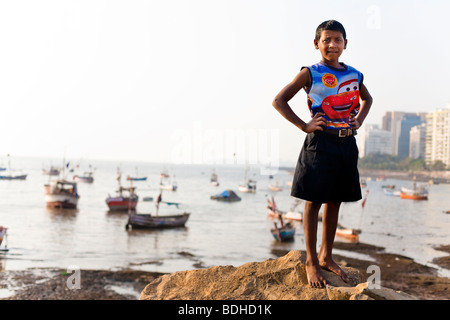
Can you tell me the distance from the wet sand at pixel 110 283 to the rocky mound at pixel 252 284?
11884mm

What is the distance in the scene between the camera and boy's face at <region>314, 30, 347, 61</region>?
11.0ft

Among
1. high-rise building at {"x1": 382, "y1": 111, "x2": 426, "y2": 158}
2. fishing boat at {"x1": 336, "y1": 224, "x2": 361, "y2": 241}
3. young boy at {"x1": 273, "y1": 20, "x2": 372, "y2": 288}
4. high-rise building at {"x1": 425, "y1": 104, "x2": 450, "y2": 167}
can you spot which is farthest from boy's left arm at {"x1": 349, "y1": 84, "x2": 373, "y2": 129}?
high-rise building at {"x1": 382, "y1": 111, "x2": 426, "y2": 158}

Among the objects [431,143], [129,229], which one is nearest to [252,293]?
[129,229]

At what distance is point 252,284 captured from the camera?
3.51 meters

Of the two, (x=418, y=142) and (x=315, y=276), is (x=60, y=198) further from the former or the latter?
(x=418, y=142)

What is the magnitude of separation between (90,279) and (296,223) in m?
24.6

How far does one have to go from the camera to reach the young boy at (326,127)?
10.9ft

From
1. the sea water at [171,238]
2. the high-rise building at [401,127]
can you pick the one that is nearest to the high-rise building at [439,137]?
the high-rise building at [401,127]

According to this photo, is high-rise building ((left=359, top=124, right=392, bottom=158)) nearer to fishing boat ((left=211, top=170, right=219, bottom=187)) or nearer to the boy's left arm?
fishing boat ((left=211, top=170, right=219, bottom=187))

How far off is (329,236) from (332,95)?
1.21 metres

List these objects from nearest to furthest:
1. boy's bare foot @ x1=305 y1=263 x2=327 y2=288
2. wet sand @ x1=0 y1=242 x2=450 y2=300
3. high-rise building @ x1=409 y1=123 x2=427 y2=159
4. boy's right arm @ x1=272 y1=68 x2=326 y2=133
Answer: boy's right arm @ x1=272 y1=68 x2=326 y2=133, boy's bare foot @ x1=305 y1=263 x2=327 y2=288, wet sand @ x1=0 y1=242 x2=450 y2=300, high-rise building @ x1=409 y1=123 x2=427 y2=159

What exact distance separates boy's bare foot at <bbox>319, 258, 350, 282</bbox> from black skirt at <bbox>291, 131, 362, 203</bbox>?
608 mm

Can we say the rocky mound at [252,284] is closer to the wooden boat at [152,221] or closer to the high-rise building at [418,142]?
the wooden boat at [152,221]

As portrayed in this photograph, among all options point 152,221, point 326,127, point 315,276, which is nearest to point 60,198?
point 152,221
